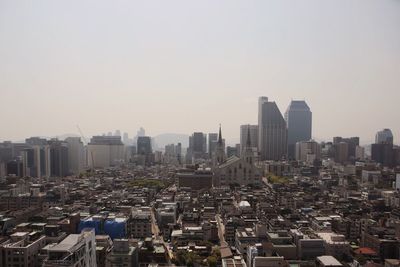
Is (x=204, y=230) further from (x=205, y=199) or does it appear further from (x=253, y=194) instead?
(x=253, y=194)

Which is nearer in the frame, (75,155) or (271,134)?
(75,155)

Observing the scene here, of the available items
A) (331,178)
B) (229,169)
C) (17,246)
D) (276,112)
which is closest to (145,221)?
(17,246)

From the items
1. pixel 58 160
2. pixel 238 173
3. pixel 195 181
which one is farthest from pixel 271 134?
pixel 58 160

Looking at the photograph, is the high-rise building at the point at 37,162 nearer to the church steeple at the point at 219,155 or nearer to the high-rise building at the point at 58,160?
the high-rise building at the point at 58,160

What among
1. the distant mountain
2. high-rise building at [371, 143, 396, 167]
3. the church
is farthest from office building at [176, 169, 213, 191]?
the distant mountain

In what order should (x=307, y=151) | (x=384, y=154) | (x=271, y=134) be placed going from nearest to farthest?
(x=384, y=154) < (x=307, y=151) < (x=271, y=134)

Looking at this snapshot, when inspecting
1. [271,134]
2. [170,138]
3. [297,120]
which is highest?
[297,120]

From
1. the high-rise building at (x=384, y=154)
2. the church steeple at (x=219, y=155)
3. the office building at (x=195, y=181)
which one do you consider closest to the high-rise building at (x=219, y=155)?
the church steeple at (x=219, y=155)

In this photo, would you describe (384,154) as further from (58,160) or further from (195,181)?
(58,160)
